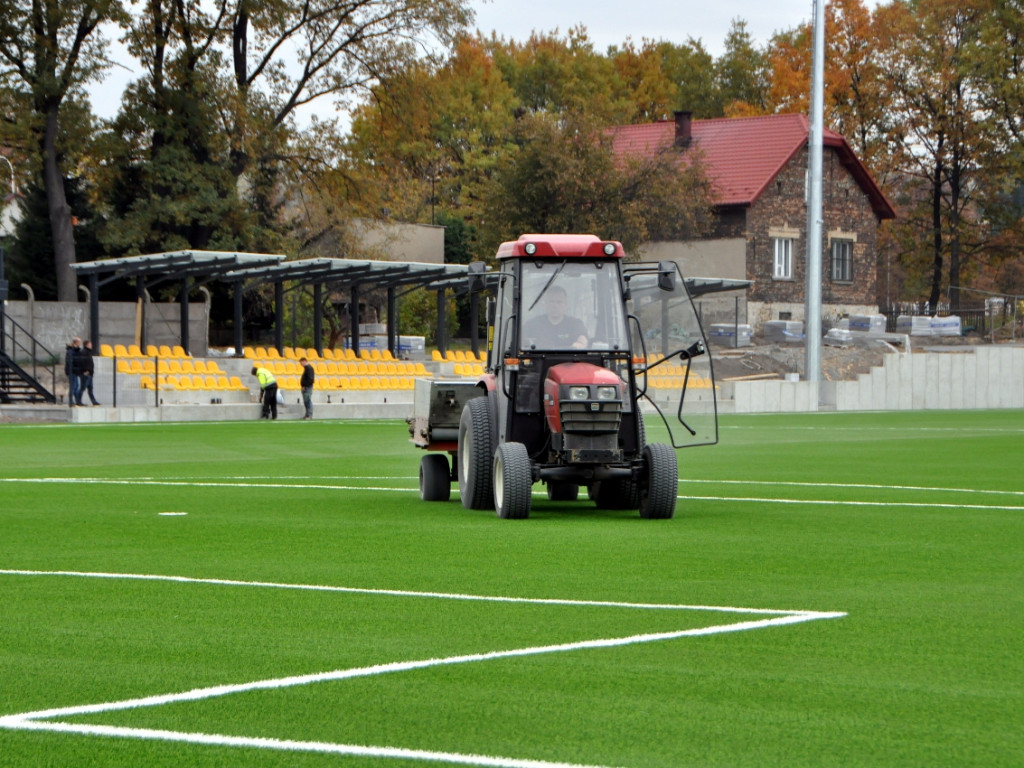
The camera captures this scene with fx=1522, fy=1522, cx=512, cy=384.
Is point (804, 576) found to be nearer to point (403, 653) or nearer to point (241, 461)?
point (403, 653)

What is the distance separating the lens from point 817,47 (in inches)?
1730

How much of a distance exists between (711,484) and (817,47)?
1087 inches

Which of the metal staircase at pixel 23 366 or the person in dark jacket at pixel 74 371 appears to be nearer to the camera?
the person in dark jacket at pixel 74 371

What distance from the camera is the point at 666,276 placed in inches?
520

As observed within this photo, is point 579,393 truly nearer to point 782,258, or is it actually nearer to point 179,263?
point 179,263

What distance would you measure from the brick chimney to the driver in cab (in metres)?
54.4

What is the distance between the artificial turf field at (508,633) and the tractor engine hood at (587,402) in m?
0.86

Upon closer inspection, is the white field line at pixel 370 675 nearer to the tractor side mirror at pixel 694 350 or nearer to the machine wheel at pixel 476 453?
the tractor side mirror at pixel 694 350

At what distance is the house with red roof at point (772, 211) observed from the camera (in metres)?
65.6

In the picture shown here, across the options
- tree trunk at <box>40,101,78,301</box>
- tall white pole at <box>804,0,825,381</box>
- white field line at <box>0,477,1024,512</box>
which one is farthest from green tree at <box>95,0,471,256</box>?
white field line at <box>0,477,1024,512</box>

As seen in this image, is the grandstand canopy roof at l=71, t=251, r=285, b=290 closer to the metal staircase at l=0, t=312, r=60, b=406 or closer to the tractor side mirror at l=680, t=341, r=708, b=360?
the metal staircase at l=0, t=312, r=60, b=406

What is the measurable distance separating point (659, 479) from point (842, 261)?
192 feet

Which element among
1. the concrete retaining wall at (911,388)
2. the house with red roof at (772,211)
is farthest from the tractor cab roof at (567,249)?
the house with red roof at (772,211)

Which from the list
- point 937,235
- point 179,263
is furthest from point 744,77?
point 179,263
